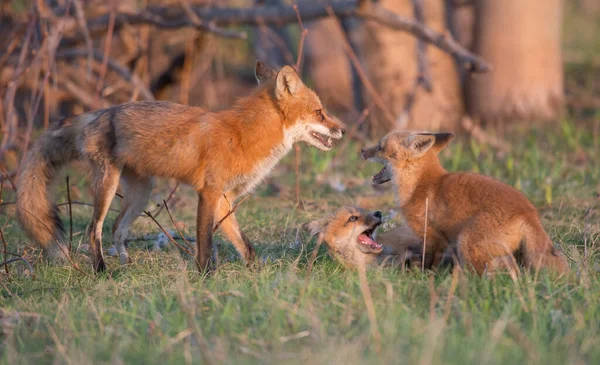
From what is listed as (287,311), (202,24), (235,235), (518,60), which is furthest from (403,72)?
(287,311)

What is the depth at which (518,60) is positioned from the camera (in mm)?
11016

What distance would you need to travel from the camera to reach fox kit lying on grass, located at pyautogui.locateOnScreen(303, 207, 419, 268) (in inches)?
213

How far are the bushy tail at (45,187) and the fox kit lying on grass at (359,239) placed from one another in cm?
192

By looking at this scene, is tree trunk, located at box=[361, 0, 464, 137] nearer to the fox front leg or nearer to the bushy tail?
the bushy tail

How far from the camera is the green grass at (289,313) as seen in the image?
3613mm

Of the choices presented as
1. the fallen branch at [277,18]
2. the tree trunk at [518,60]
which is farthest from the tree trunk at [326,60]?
the fallen branch at [277,18]

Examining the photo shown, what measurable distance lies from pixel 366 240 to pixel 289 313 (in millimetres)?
1688

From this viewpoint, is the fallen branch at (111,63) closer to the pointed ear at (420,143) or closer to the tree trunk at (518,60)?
the pointed ear at (420,143)

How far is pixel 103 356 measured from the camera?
380 cm

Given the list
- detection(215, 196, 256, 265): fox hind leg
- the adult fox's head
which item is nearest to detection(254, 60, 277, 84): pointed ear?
the adult fox's head

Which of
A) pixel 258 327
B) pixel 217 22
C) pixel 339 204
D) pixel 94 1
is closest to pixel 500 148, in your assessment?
pixel 339 204

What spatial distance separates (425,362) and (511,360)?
1.51 feet

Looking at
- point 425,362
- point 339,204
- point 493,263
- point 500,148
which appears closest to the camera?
point 425,362

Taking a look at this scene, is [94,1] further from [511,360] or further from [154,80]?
[511,360]
